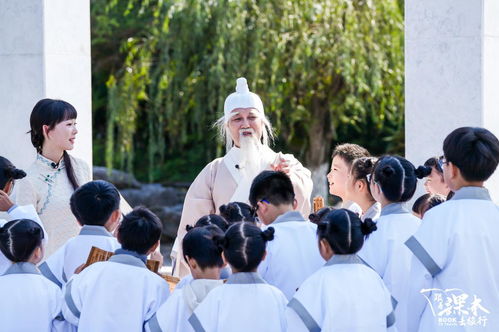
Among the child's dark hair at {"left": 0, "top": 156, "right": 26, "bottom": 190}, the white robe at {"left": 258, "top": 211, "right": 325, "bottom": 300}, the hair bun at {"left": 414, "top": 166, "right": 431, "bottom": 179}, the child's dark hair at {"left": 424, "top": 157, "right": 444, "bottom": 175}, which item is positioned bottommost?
the white robe at {"left": 258, "top": 211, "right": 325, "bottom": 300}

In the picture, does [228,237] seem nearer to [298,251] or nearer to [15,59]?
[298,251]

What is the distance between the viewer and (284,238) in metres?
3.94

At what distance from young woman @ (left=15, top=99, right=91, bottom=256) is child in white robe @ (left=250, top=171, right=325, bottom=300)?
1116 millimetres

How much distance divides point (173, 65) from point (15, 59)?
6856 millimetres

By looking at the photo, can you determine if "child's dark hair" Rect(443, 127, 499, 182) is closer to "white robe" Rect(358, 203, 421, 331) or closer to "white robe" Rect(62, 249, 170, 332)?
"white robe" Rect(358, 203, 421, 331)

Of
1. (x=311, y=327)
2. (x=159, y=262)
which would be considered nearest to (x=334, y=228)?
(x=311, y=327)

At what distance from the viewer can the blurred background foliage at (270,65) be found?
1163 cm

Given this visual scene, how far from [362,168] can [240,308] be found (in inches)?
49.5

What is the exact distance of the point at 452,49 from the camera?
5.37m

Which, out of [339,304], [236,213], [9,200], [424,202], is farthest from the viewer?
[424,202]

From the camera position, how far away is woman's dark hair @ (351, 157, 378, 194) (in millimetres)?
4492

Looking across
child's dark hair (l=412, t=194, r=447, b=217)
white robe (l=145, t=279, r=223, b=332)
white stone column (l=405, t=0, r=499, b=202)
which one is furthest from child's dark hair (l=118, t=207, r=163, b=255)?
white stone column (l=405, t=0, r=499, b=202)

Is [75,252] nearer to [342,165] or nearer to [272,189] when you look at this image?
[272,189]

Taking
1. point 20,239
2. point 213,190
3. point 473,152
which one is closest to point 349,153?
point 213,190
